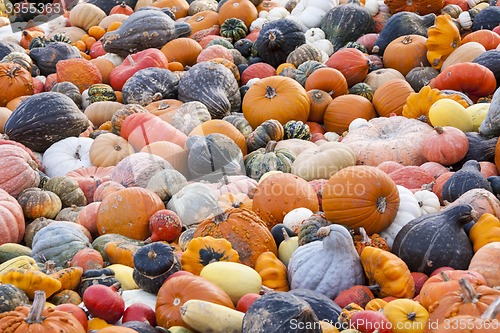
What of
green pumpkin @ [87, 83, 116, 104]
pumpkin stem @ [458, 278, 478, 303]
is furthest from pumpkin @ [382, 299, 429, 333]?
green pumpkin @ [87, 83, 116, 104]

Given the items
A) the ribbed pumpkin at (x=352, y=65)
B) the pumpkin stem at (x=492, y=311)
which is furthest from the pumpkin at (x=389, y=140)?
the pumpkin stem at (x=492, y=311)

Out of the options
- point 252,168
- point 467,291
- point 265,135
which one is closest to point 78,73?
point 265,135

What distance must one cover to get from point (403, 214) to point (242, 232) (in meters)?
1.07

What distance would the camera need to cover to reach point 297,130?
7.20m

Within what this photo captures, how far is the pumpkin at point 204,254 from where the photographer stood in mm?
4480

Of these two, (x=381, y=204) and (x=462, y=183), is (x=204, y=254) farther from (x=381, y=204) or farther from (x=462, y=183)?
(x=462, y=183)

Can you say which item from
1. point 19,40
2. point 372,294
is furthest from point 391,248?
point 19,40

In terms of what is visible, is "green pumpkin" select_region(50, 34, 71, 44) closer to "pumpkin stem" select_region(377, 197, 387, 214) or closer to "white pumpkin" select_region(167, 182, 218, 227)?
"white pumpkin" select_region(167, 182, 218, 227)

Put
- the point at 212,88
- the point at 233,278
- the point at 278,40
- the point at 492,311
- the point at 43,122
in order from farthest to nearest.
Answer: the point at 278,40, the point at 212,88, the point at 43,122, the point at 233,278, the point at 492,311

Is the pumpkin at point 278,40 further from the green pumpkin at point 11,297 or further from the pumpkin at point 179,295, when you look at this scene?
the green pumpkin at point 11,297

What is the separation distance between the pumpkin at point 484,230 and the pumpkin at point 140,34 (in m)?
5.26

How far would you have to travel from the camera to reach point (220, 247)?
14.9ft

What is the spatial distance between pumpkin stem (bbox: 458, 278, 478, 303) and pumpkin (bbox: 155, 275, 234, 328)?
46.1 inches

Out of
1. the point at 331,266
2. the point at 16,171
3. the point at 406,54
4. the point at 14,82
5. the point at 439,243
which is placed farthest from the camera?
the point at 406,54
